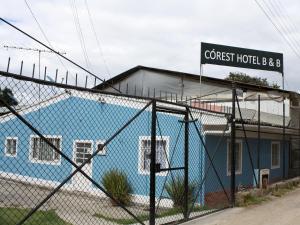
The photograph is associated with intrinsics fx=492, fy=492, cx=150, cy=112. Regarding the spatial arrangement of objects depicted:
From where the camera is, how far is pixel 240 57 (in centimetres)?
2122

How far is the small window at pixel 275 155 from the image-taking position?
67.6 feet

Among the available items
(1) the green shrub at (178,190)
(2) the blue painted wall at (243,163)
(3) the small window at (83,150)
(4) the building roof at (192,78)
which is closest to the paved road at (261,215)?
(2) the blue painted wall at (243,163)

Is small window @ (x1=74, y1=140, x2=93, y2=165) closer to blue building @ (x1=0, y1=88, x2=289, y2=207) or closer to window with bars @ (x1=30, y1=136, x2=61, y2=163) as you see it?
blue building @ (x1=0, y1=88, x2=289, y2=207)

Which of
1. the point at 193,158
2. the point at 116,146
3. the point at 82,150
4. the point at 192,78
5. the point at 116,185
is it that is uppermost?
the point at 192,78

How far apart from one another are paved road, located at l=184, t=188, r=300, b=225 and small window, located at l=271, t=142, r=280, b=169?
7.85m

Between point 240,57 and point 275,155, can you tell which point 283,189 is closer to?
point 275,155

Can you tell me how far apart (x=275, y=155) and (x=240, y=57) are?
446 centimetres

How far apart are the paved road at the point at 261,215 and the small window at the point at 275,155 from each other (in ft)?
25.7

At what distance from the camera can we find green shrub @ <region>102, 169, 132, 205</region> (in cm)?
1550

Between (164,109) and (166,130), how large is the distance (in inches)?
267

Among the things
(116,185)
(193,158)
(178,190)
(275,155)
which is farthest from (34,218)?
(275,155)

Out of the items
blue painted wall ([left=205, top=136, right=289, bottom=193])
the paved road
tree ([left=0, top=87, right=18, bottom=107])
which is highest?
tree ([left=0, top=87, right=18, bottom=107])

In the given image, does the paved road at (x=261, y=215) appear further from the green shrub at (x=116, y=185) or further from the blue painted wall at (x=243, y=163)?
the green shrub at (x=116, y=185)

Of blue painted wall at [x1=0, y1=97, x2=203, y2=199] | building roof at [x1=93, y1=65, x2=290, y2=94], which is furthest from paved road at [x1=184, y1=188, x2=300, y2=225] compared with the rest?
building roof at [x1=93, y1=65, x2=290, y2=94]
